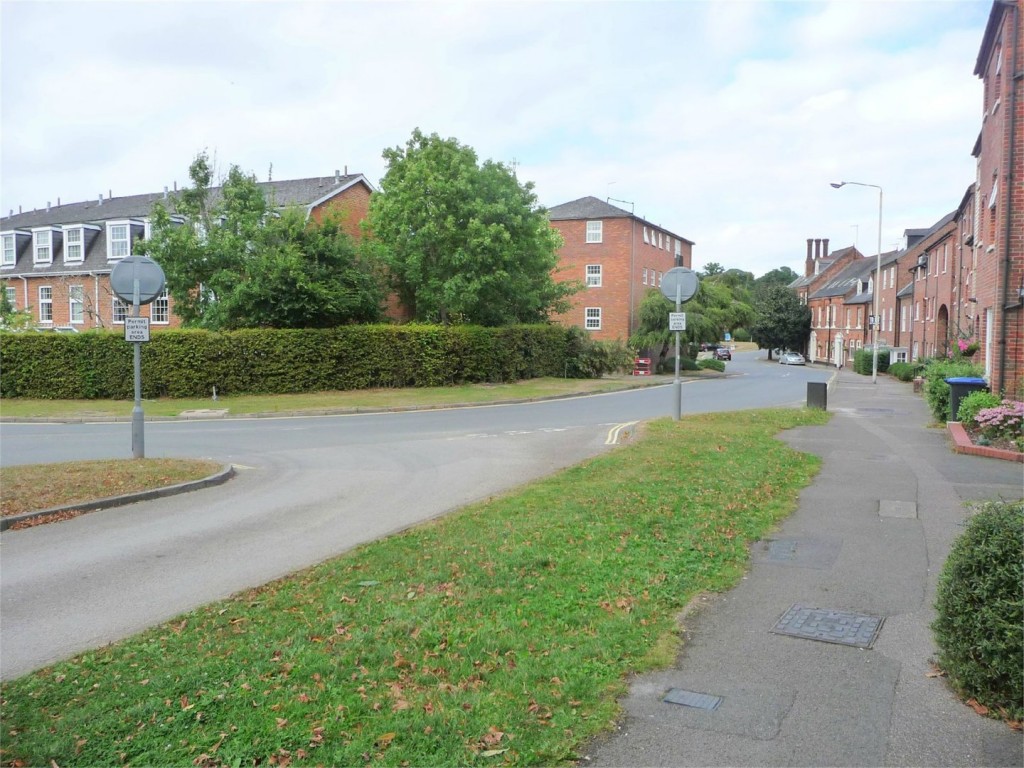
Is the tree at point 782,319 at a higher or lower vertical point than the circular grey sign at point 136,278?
higher

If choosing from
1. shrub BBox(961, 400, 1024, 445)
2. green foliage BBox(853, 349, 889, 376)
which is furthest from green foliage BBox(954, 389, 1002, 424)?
green foliage BBox(853, 349, 889, 376)

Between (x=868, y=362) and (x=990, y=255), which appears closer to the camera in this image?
(x=990, y=255)

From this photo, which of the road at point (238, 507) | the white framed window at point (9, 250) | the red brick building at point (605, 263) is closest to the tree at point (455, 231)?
the road at point (238, 507)

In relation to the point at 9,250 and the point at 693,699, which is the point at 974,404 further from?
the point at 9,250

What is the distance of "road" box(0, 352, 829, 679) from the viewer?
20.4 ft

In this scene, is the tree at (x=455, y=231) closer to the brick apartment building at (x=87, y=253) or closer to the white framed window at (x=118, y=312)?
the brick apartment building at (x=87, y=253)

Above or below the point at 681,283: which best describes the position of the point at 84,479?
below

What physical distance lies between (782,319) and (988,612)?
90283mm

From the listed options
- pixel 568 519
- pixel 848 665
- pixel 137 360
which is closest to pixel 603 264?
pixel 137 360

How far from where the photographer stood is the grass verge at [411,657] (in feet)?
12.4

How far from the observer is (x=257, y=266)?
29.6 metres

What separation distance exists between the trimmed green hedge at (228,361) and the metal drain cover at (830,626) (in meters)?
25.6

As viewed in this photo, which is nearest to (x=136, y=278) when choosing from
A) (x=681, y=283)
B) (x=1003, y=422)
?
(x=681, y=283)

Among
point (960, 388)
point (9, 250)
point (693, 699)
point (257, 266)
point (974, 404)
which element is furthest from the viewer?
point (9, 250)
